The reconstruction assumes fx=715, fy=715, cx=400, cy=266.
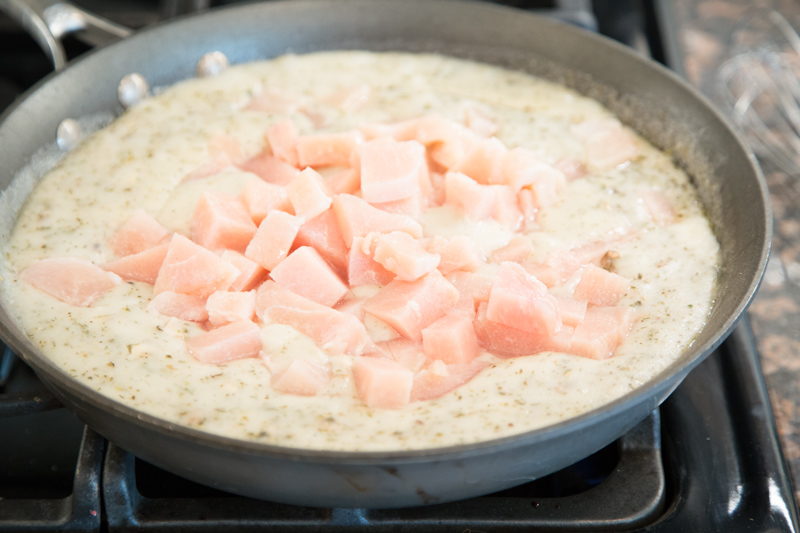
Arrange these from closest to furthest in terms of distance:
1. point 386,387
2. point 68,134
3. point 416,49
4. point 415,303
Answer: point 386,387 < point 415,303 < point 68,134 < point 416,49

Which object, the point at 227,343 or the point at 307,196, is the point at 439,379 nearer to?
the point at 227,343

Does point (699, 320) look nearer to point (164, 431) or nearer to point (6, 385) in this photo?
point (164, 431)

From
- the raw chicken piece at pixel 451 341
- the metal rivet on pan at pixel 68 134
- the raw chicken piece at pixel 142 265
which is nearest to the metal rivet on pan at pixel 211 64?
the metal rivet on pan at pixel 68 134

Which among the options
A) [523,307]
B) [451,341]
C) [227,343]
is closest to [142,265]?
[227,343]

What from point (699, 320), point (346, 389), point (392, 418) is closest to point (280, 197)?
point (346, 389)

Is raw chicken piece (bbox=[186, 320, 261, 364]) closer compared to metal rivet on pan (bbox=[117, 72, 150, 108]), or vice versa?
raw chicken piece (bbox=[186, 320, 261, 364])

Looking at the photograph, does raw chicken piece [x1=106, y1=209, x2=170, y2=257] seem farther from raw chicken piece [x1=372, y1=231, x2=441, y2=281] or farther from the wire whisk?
the wire whisk

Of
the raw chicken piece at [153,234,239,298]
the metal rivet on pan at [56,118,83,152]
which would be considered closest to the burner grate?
the raw chicken piece at [153,234,239,298]
